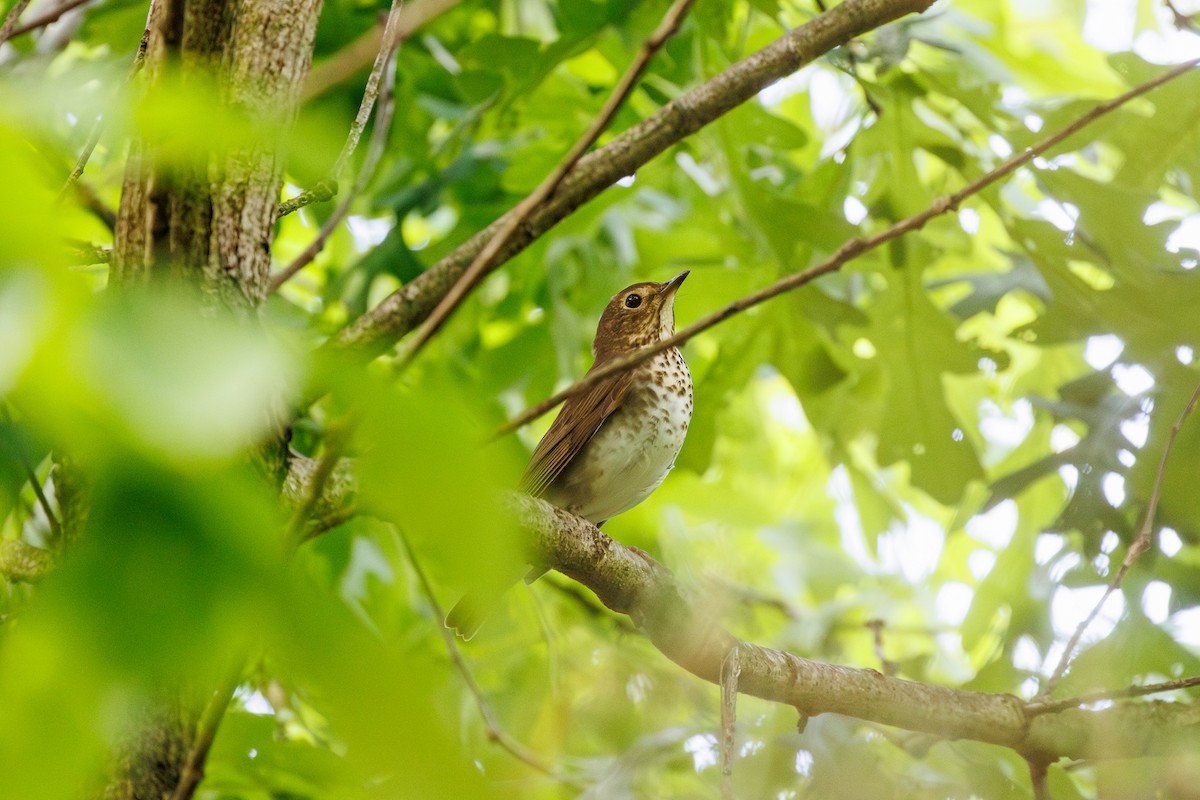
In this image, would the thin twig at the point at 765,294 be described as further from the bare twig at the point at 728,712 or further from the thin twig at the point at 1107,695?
the thin twig at the point at 1107,695

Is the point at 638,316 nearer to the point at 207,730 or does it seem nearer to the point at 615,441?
the point at 615,441

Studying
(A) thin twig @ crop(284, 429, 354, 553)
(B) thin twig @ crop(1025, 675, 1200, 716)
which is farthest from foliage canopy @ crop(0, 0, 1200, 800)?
(B) thin twig @ crop(1025, 675, 1200, 716)

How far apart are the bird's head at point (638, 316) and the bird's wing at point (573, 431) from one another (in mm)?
312

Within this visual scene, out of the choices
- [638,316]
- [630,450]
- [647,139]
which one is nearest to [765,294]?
[647,139]

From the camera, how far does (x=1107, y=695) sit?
1.97 meters

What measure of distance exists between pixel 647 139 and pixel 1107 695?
133cm

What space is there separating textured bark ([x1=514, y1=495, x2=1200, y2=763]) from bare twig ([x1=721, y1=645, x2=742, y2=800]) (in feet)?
0.08

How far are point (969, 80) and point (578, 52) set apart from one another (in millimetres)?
1059

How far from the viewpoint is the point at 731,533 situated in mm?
4566

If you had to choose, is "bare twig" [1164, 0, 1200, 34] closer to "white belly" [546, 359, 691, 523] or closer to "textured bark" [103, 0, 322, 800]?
"white belly" [546, 359, 691, 523]

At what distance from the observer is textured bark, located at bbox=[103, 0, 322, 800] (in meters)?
1.17

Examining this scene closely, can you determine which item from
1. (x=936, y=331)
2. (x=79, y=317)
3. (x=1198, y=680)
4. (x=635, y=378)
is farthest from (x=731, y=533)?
(x=79, y=317)

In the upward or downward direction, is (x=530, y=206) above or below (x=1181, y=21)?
below

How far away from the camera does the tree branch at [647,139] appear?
1950 millimetres
